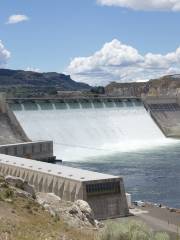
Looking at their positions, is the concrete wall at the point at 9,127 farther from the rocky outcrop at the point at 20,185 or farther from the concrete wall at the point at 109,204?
the rocky outcrop at the point at 20,185

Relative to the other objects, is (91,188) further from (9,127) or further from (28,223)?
(9,127)

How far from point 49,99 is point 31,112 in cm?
→ 624

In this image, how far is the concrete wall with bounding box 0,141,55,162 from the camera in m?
68.0

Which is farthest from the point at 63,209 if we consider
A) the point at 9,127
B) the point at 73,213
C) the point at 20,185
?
the point at 9,127

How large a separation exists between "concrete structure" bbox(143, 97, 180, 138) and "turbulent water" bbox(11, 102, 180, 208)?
5.96 feet

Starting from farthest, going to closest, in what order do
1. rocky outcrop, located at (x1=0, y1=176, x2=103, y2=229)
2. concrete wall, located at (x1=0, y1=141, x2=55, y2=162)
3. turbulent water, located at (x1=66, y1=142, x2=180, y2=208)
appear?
concrete wall, located at (x1=0, y1=141, x2=55, y2=162) < turbulent water, located at (x1=66, y1=142, x2=180, y2=208) < rocky outcrop, located at (x1=0, y1=176, x2=103, y2=229)

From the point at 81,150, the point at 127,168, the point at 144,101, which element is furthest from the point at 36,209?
the point at 144,101

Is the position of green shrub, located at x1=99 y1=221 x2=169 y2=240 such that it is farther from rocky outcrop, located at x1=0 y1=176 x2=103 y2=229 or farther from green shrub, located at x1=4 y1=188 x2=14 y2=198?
green shrub, located at x1=4 y1=188 x2=14 y2=198

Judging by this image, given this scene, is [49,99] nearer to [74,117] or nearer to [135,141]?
[74,117]

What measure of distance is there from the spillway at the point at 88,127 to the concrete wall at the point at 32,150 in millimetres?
3298

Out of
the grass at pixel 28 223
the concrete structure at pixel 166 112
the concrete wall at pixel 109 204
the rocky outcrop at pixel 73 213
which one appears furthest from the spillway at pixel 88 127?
the grass at pixel 28 223

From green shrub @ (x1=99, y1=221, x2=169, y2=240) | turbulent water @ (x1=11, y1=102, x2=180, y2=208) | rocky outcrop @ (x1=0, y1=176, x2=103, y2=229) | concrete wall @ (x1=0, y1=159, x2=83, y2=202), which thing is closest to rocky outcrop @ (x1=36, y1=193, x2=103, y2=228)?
rocky outcrop @ (x1=0, y1=176, x2=103, y2=229)

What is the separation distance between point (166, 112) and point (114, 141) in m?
25.0

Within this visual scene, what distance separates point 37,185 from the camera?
45.1 meters
